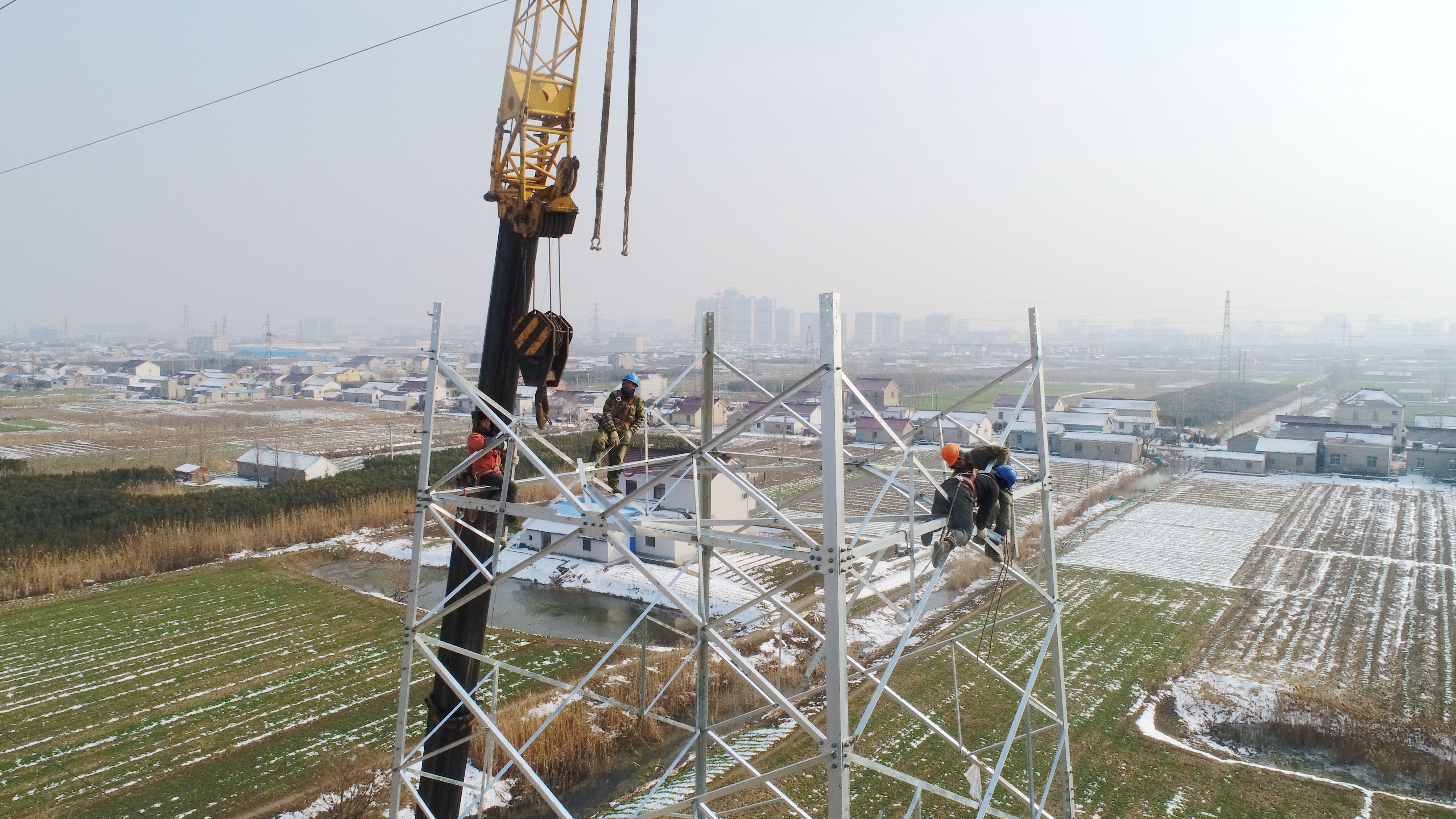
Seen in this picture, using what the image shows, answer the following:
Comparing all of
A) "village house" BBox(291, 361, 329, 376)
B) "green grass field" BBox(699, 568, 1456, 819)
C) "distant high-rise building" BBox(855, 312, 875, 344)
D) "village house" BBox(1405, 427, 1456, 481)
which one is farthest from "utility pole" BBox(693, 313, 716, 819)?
"distant high-rise building" BBox(855, 312, 875, 344)

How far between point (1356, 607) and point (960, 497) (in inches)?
844

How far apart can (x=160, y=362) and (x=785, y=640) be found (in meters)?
133

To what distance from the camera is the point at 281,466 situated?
36.2 metres

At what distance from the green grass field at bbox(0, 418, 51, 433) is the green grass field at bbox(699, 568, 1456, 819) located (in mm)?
62151

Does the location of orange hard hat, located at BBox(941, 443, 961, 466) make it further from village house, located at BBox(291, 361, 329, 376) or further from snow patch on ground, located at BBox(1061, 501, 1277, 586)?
village house, located at BBox(291, 361, 329, 376)

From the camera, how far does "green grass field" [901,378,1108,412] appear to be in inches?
2473

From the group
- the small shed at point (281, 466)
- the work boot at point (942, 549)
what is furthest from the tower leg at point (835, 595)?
the small shed at point (281, 466)

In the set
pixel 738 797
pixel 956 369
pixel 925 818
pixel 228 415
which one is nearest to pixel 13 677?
pixel 738 797

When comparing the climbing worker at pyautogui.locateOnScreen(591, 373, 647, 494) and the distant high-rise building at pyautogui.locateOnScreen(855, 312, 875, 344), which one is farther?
the distant high-rise building at pyautogui.locateOnScreen(855, 312, 875, 344)

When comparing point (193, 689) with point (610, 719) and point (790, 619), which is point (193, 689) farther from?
point (790, 619)

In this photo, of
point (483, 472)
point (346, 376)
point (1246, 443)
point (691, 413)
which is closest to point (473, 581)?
point (483, 472)

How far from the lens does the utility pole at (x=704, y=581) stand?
670cm

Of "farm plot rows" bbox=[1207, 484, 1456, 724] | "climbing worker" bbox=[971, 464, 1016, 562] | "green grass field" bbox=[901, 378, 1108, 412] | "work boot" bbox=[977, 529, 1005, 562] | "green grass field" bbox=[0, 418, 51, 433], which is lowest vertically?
"farm plot rows" bbox=[1207, 484, 1456, 724]

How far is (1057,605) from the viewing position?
7.09m
